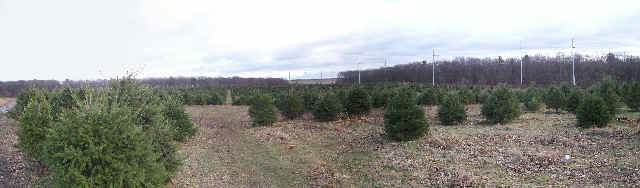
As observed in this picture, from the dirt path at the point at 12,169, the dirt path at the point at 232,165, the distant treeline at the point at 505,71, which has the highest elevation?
the distant treeline at the point at 505,71

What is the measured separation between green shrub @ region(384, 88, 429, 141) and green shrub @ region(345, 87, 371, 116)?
7169 mm

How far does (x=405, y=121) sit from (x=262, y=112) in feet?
29.1

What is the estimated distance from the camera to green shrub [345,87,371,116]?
21656mm

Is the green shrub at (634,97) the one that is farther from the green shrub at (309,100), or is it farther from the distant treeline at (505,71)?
the distant treeline at (505,71)

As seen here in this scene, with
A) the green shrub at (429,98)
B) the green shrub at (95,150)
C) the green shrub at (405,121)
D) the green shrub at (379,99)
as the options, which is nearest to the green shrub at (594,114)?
the green shrub at (405,121)

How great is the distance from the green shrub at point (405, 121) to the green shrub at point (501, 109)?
18.4 ft

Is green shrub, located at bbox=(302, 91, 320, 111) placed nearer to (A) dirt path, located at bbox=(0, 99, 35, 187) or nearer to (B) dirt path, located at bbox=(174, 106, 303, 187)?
(B) dirt path, located at bbox=(174, 106, 303, 187)

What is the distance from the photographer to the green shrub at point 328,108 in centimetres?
2147

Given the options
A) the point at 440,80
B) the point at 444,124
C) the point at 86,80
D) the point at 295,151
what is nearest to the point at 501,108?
the point at 444,124

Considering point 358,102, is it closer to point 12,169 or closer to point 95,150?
point 12,169

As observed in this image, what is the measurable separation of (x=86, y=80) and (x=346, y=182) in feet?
18.0

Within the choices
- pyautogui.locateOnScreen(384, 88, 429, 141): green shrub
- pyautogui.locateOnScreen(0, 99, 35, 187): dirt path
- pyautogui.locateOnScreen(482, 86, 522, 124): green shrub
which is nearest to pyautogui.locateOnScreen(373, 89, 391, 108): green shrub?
pyautogui.locateOnScreen(482, 86, 522, 124): green shrub

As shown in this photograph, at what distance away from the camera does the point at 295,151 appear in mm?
14328

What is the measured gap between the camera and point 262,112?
69.1 ft
